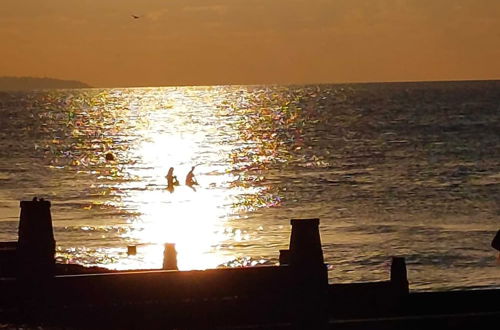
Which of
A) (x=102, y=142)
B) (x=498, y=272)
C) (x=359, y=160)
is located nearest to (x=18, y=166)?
(x=359, y=160)

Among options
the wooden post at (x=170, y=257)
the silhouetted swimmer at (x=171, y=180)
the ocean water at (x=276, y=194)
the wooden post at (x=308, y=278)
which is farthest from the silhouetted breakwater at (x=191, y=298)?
the silhouetted swimmer at (x=171, y=180)

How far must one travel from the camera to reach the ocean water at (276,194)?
39.4 metres

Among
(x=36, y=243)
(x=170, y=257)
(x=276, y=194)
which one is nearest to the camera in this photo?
(x=36, y=243)

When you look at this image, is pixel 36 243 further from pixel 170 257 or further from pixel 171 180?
pixel 171 180

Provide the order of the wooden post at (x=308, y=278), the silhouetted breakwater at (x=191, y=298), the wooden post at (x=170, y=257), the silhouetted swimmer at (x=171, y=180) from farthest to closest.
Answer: the silhouetted swimmer at (x=171, y=180) < the wooden post at (x=170, y=257) < the wooden post at (x=308, y=278) < the silhouetted breakwater at (x=191, y=298)

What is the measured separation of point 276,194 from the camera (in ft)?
218

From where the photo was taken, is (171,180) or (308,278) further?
(171,180)

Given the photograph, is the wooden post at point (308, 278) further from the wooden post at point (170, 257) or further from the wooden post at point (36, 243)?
the wooden post at point (170, 257)

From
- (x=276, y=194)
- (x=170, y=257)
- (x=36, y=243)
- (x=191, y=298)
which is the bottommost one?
(x=191, y=298)

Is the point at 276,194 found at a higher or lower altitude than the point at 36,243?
higher

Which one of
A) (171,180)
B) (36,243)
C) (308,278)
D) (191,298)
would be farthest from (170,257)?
(171,180)

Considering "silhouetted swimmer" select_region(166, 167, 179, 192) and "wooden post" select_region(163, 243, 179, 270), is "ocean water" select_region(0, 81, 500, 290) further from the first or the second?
"wooden post" select_region(163, 243, 179, 270)

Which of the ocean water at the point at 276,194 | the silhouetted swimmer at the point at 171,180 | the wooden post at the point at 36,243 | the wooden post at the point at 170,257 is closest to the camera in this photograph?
the wooden post at the point at 36,243

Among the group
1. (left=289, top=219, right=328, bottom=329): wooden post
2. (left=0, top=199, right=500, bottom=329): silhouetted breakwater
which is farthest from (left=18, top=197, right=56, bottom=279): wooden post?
(left=289, top=219, right=328, bottom=329): wooden post
